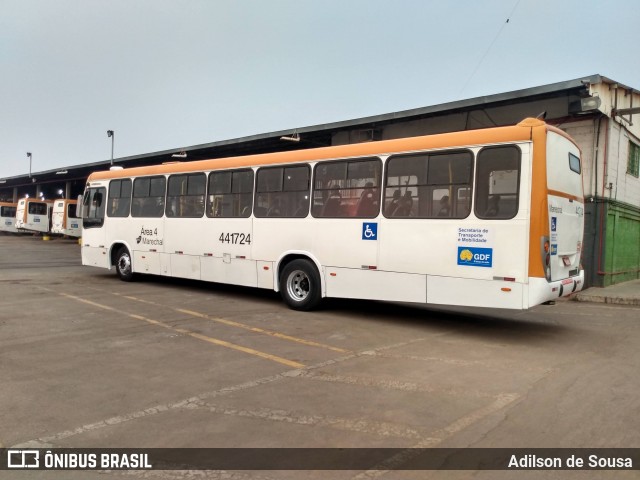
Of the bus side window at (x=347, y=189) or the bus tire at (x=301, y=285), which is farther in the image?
the bus tire at (x=301, y=285)

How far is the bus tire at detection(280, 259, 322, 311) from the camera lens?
9.18 m

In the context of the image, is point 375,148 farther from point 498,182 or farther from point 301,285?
point 301,285

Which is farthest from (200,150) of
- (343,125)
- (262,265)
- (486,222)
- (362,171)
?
(486,222)

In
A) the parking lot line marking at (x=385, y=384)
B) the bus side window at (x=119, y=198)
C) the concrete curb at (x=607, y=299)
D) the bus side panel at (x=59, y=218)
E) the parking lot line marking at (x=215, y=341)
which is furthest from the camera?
the bus side panel at (x=59, y=218)

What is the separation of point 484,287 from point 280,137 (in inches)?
582

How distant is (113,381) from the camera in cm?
513

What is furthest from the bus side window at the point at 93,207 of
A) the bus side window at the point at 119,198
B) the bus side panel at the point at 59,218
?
the bus side panel at the point at 59,218

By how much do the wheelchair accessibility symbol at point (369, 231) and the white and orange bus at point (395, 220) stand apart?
0.02 metres

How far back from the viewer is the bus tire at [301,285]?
9.18 m

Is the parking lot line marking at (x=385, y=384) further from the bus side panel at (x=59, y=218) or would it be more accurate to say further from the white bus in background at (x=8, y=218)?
the white bus in background at (x=8, y=218)

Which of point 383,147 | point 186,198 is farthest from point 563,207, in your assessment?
point 186,198

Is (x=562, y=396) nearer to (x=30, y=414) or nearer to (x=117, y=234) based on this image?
(x=30, y=414)

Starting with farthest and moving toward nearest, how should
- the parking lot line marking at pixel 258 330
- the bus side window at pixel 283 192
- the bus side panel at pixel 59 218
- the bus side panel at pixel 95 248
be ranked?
the bus side panel at pixel 59 218 < the bus side panel at pixel 95 248 < the bus side window at pixel 283 192 < the parking lot line marking at pixel 258 330

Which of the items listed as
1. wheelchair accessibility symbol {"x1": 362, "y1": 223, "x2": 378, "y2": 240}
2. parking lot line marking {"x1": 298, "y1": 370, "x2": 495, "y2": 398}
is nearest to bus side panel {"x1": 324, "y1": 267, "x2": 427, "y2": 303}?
wheelchair accessibility symbol {"x1": 362, "y1": 223, "x2": 378, "y2": 240}
